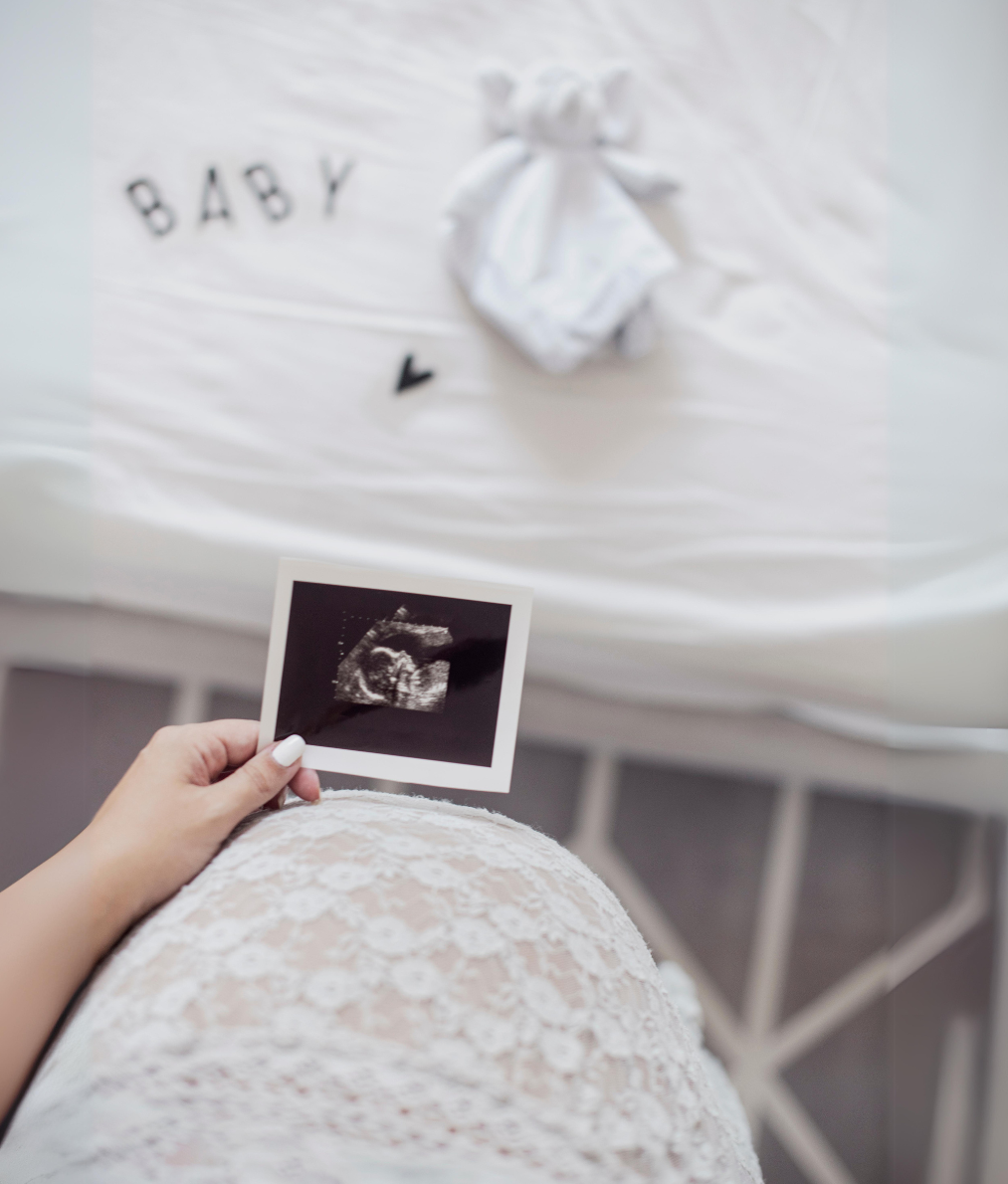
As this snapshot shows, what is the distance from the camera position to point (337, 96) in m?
0.80

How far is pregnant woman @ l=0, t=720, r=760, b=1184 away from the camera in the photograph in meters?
0.36

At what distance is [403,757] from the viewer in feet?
1.73

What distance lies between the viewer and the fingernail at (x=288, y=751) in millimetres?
501

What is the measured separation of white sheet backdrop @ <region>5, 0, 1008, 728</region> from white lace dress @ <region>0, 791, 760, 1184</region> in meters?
0.38

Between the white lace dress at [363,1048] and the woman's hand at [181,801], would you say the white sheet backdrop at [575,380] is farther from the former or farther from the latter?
the white lace dress at [363,1048]

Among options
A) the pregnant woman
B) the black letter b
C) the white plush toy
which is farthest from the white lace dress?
the black letter b

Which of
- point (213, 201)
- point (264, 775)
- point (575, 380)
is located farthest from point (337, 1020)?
point (213, 201)

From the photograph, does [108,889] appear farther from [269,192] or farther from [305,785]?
[269,192]

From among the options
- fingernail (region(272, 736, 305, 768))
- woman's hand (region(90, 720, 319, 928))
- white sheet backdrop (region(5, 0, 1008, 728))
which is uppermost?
white sheet backdrop (region(5, 0, 1008, 728))

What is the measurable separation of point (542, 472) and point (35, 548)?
1.79 ft

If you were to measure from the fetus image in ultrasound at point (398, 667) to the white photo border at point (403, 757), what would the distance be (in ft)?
0.10

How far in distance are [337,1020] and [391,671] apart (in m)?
0.23

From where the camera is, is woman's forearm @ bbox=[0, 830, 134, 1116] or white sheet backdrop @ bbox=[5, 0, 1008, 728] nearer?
woman's forearm @ bbox=[0, 830, 134, 1116]

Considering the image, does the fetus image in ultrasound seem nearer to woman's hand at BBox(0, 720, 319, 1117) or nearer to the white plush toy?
woman's hand at BBox(0, 720, 319, 1117)
